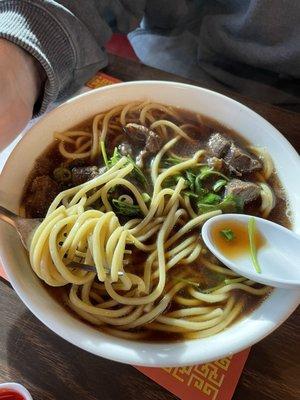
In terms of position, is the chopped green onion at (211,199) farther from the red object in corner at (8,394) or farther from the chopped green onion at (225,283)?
the red object in corner at (8,394)

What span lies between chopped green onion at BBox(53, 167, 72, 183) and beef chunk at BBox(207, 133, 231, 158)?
0.49m

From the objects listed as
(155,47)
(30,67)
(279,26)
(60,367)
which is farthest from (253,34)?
(60,367)

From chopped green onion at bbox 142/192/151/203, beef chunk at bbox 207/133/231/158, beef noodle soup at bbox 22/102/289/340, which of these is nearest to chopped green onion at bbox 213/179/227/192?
beef noodle soup at bbox 22/102/289/340

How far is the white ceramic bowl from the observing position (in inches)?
38.5

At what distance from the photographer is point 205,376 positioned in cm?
111

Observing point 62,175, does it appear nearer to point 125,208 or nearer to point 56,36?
point 125,208

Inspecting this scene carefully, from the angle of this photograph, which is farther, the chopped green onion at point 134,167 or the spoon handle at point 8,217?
the chopped green onion at point 134,167

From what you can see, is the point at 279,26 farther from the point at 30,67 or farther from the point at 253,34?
the point at 30,67

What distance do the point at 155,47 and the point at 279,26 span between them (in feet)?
1.93

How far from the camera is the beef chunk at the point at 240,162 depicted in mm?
1356

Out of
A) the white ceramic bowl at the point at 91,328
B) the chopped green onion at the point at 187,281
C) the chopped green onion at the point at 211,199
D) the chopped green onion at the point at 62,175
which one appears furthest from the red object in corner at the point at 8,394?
the chopped green onion at the point at 211,199

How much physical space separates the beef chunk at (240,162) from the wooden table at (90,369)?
1.56 feet

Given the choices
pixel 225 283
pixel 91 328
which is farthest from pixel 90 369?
pixel 225 283

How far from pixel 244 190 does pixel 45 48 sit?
777 millimetres
